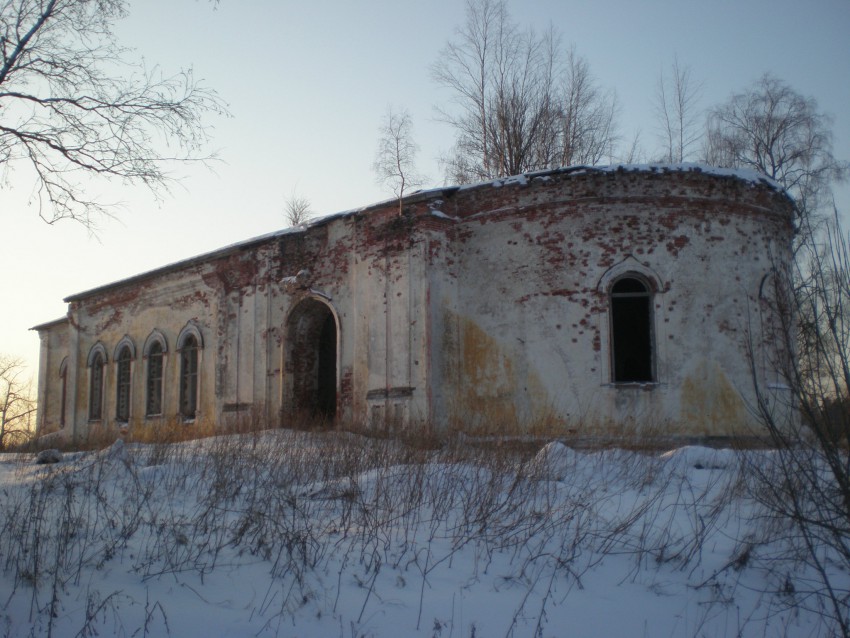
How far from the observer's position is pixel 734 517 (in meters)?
6.98

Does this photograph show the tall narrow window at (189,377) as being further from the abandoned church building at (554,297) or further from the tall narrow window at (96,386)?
the tall narrow window at (96,386)

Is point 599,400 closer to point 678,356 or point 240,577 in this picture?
point 678,356

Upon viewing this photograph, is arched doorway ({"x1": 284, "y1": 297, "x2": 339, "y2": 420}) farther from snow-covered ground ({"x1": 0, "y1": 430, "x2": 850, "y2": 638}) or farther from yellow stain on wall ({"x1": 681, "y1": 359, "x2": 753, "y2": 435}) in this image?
snow-covered ground ({"x1": 0, "y1": 430, "x2": 850, "y2": 638})

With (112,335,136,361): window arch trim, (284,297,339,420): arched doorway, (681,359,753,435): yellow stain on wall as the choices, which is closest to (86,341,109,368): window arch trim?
(112,335,136,361): window arch trim

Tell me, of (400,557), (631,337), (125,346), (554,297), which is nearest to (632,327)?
(631,337)

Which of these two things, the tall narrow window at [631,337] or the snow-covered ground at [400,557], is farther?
the tall narrow window at [631,337]

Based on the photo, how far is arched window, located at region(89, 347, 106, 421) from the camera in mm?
21125

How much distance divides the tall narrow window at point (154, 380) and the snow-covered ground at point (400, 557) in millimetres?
11497

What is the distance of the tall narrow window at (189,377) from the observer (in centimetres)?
1800

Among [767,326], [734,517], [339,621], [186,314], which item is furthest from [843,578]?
[186,314]

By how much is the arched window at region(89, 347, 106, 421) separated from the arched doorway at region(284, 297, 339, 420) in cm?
817

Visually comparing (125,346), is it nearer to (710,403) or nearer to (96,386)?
(96,386)

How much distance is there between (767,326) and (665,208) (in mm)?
2516

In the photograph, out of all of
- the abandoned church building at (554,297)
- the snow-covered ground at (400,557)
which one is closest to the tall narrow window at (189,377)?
the abandoned church building at (554,297)
